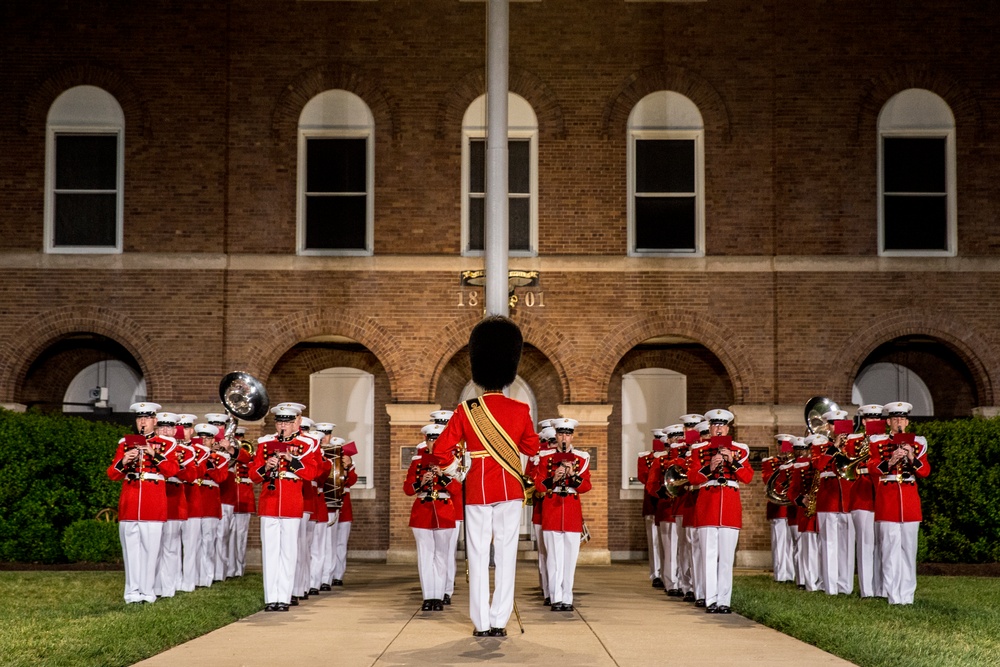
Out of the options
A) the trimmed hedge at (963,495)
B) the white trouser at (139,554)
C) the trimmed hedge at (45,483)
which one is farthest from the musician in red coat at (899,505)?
the trimmed hedge at (45,483)

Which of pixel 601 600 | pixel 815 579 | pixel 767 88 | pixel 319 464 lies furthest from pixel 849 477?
pixel 767 88

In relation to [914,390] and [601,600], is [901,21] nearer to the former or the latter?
[914,390]

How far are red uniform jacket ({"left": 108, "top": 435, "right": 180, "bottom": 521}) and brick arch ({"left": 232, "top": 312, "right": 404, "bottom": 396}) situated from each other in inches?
324

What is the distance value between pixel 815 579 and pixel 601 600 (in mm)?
2824

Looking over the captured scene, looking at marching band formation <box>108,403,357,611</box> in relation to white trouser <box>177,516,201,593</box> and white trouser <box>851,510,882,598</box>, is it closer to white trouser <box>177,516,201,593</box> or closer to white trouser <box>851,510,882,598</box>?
white trouser <box>177,516,201,593</box>

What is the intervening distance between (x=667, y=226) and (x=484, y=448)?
12.5 meters

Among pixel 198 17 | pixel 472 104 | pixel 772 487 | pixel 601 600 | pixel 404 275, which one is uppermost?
pixel 198 17

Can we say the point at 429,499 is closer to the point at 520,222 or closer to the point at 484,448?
the point at 484,448

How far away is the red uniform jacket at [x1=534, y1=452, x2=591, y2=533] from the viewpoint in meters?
14.4

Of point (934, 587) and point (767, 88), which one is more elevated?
point (767, 88)

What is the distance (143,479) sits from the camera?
13828mm

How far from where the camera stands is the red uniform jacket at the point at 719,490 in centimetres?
1370

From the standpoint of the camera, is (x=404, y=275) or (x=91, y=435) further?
(x=404, y=275)

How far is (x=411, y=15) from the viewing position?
22.5 meters
